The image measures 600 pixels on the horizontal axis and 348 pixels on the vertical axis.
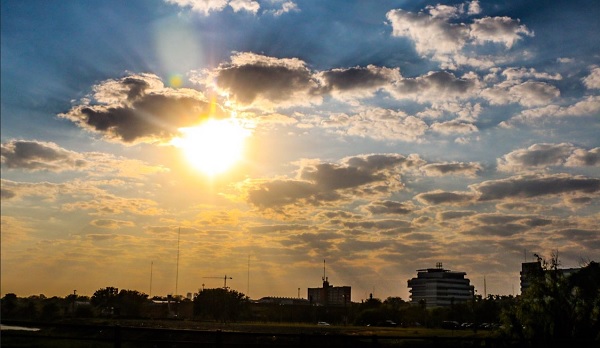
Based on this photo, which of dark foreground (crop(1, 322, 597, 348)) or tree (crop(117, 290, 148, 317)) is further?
tree (crop(117, 290, 148, 317))

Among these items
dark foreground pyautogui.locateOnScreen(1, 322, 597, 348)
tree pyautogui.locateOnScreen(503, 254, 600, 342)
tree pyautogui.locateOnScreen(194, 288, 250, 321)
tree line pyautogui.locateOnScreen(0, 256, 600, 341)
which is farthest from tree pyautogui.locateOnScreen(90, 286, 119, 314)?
tree pyautogui.locateOnScreen(503, 254, 600, 342)

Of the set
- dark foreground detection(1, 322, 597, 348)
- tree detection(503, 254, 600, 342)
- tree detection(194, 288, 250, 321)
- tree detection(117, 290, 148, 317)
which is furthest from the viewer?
tree detection(194, 288, 250, 321)

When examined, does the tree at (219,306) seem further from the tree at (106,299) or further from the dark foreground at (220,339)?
the dark foreground at (220,339)

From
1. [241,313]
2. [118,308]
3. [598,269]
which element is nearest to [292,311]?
[241,313]

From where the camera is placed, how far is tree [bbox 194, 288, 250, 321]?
606 feet

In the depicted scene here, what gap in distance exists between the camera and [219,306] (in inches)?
7279

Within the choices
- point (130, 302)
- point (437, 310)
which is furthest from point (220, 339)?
point (130, 302)

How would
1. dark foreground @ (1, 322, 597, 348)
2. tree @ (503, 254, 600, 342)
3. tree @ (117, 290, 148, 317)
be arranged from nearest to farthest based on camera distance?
dark foreground @ (1, 322, 597, 348) < tree @ (503, 254, 600, 342) < tree @ (117, 290, 148, 317)

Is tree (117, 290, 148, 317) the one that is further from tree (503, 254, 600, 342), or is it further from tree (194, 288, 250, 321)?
tree (503, 254, 600, 342)

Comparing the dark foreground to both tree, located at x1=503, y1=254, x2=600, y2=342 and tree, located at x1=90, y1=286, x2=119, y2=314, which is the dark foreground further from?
tree, located at x1=90, y1=286, x2=119, y2=314

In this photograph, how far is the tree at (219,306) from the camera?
185 m

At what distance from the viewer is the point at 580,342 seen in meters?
23.9

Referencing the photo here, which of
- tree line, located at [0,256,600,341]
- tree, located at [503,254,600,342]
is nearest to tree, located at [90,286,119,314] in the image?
tree line, located at [0,256,600,341]

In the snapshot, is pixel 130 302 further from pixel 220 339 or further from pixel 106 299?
pixel 220 339
